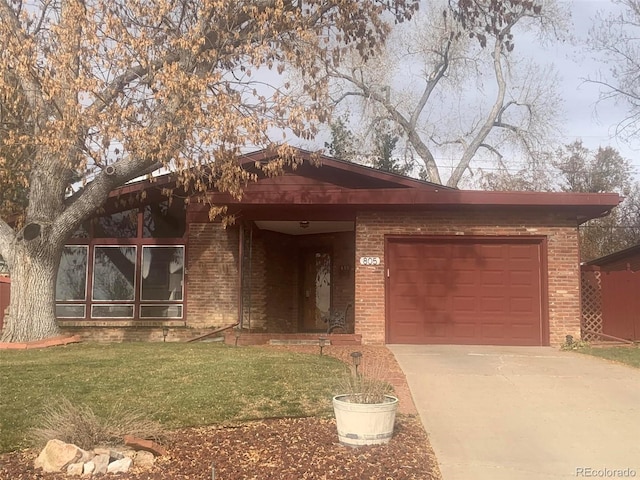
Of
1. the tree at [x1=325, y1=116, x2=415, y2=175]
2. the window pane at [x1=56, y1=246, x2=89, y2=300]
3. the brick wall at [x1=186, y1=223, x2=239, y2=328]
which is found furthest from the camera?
the tree at [x1=325, y1=116, x2=415, y2=175]

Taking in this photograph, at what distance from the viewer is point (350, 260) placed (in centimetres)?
1642

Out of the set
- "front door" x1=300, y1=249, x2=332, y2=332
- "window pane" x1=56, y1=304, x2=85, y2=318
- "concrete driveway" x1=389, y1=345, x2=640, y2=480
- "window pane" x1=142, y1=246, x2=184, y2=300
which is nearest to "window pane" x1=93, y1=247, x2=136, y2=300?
"window pane" x1=142, y1=246, x2=184, y2=300

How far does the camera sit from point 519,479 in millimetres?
5055

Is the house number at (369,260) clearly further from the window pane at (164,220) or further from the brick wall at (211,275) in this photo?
the window pane at (164,220)

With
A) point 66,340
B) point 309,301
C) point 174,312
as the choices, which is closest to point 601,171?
point 309,301

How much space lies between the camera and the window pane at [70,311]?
15.3 meters

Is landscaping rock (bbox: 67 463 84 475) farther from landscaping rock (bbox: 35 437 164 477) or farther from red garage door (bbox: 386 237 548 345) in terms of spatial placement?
red garage door (bbox: 386 237 548 345)

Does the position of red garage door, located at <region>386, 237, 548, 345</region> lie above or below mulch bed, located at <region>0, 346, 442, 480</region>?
above

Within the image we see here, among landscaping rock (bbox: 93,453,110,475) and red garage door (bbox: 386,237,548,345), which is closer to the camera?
landscaping rock (bbox: 93,453,110,475)

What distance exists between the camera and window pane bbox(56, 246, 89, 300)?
15.3 meters

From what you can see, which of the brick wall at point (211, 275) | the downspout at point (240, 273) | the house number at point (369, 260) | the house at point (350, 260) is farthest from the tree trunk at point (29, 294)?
the house number at point (369, 260)

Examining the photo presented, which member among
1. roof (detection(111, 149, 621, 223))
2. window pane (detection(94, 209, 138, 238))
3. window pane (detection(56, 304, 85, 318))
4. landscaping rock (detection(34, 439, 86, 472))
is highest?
roof (detection(111, 149, 621, 223))

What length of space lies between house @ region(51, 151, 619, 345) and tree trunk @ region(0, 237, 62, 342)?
228cm

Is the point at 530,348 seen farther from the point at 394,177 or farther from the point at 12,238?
the point at 12,238
